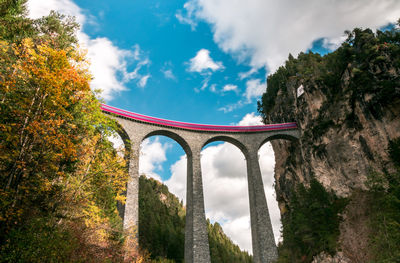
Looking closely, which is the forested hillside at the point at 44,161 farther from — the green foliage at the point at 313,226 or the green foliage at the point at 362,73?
the green foliage at the point at 362,73

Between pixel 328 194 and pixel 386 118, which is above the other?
pixel 386 118

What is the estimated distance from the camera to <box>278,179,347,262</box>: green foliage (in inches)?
862

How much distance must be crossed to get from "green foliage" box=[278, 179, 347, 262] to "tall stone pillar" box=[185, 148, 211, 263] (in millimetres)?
7194

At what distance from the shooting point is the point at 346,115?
2566 cm

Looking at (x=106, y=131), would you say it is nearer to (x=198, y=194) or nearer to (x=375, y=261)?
(x=198, y=194)

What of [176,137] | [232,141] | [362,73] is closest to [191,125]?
[176,137]

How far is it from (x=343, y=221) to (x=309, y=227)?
116 inches

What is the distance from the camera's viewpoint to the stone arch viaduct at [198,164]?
21766 mm

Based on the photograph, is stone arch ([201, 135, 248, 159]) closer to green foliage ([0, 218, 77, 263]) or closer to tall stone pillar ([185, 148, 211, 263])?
tall stone pillar ([185, 148, 211, 263])

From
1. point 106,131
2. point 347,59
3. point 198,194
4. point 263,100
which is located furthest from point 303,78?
point 106,131

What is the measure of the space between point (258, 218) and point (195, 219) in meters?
6.36

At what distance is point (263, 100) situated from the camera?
42656 millimetres

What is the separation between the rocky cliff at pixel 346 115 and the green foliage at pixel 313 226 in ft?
4.09

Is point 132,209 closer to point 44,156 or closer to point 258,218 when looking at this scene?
point 258,218
